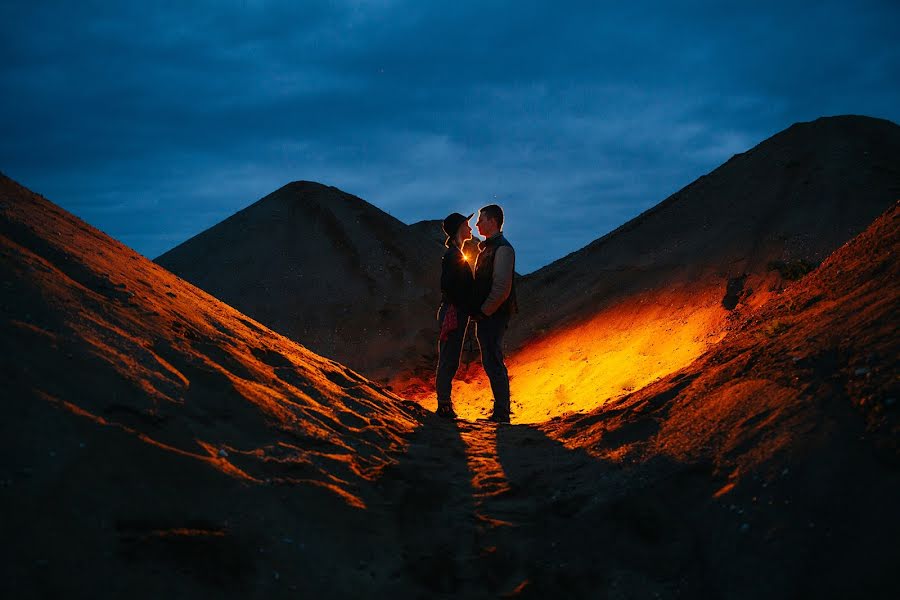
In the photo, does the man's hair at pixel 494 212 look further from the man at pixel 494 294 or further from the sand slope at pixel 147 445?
the sand slope at pixel 147 445

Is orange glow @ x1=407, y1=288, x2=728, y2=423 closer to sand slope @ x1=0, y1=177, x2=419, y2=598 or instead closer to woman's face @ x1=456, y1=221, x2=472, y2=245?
woman's face @ x1=456, y1=221, x2=472, y2=245

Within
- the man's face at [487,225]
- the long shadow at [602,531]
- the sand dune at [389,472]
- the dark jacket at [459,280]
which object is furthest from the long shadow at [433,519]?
the man's face at [487,225]

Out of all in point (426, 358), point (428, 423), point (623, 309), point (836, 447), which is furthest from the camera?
point (426, 358)

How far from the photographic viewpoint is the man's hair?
6.68 m

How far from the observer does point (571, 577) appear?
10.6ft

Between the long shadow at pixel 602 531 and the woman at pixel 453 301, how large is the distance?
2.46 metres

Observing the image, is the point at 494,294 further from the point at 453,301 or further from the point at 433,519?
the point at 433,519

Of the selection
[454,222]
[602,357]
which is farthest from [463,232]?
[602,357]

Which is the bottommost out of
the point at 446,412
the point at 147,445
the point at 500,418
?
the point at 147,445

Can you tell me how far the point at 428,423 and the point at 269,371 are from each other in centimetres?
177

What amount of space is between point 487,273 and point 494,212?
0.61 m

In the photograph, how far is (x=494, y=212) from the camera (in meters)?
6.70

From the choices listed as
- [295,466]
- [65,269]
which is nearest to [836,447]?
[295,466]

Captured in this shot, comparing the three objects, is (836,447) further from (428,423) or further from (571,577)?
(428,423)
